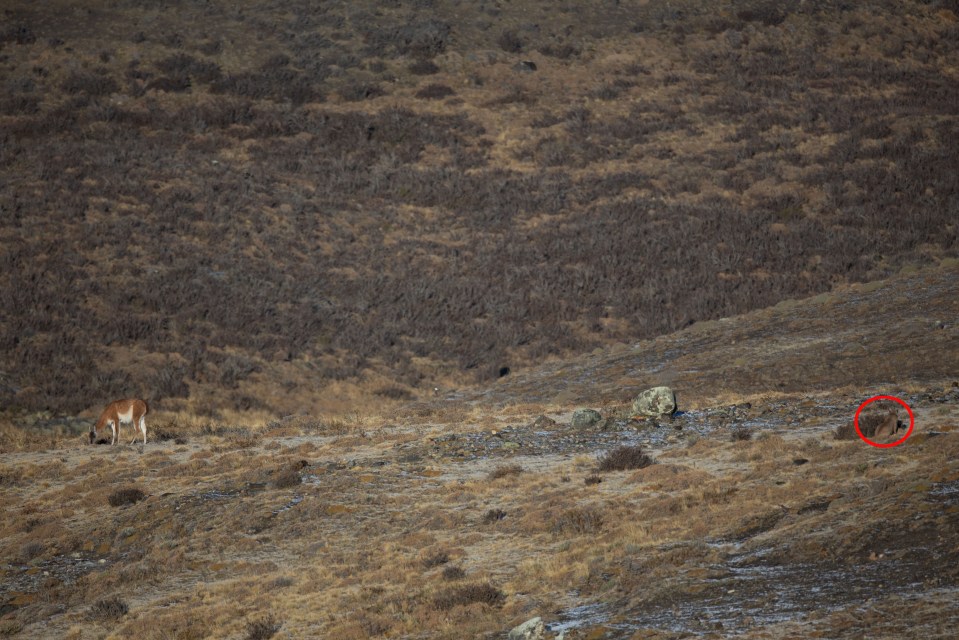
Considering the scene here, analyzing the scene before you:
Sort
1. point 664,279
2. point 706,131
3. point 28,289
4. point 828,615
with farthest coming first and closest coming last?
point 706,131, point 664,279, point 28,289, point 828,615

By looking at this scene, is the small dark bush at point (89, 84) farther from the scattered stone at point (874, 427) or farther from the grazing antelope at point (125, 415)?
the scattered stone at point (874, 427)

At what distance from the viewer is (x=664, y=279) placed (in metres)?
39.7

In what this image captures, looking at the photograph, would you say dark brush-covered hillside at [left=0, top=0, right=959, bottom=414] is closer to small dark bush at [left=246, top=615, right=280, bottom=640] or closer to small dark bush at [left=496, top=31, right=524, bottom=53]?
small dark bush at [left=496, top=31, right=524, bottom=53]

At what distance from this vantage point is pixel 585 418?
21.2 metres

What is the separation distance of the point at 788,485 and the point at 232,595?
27.8 feet

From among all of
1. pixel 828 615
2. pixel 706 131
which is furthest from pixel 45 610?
pixel 706 131

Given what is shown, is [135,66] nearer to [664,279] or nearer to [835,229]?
[664,279]

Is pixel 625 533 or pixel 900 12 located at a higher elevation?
pixel 900 12

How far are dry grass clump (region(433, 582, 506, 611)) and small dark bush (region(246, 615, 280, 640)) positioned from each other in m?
2.09

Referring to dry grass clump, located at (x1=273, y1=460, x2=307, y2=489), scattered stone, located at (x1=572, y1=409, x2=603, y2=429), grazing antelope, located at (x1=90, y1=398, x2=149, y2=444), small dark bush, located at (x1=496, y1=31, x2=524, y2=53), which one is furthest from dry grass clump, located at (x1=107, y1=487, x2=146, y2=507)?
small dark bush, located at (x1=496, y1=31, x2=524, y2=53)

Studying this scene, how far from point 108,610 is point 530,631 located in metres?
6.82

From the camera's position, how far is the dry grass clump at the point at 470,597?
37.4 feet

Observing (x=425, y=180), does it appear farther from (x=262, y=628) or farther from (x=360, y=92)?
(x=262, y=628)

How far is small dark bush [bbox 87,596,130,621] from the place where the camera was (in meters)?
13.0
